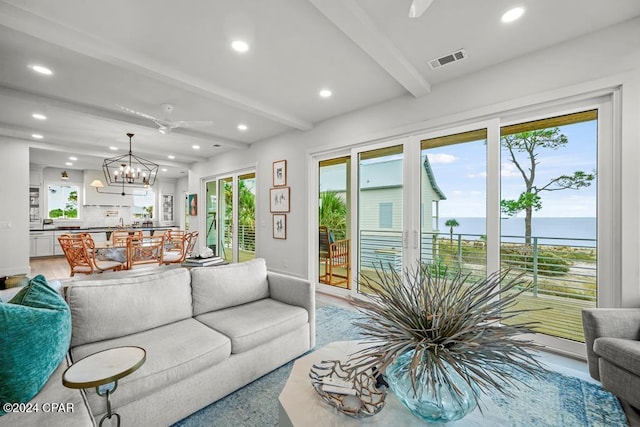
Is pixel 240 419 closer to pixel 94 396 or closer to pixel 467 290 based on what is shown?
pixel 94 396

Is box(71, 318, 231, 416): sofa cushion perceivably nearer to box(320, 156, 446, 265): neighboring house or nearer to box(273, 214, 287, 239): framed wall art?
box(320, 156, 446, 265): neighboring house

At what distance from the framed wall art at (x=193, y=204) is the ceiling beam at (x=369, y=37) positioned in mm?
6197

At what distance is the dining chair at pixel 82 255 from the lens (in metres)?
4.30

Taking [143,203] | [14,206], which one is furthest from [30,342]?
[143,203]

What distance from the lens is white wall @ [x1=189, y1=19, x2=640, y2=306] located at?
2.09 m

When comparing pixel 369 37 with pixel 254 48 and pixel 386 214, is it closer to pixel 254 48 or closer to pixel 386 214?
pixel 254 48

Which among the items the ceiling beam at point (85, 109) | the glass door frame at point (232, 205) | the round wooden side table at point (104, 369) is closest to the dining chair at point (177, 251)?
the glass door frame at point (232, 205)

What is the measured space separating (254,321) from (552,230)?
2849 mm

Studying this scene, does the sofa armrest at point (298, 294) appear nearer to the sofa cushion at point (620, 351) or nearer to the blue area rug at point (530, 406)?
the blue area rug at point (530, 406)

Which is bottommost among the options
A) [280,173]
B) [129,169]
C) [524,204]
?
[524,204]

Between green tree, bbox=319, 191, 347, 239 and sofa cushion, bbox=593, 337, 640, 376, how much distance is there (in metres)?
3.13

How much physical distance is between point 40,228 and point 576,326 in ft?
37.2

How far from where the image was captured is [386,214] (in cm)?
366

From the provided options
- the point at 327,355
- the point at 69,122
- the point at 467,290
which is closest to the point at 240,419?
the point at 327,355
